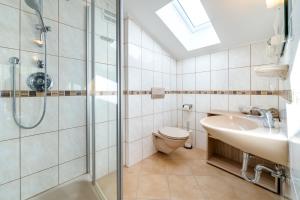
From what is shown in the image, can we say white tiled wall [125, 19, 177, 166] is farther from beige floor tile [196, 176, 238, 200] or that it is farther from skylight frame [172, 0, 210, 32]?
beige floor tile [196, 176, 238, 200]

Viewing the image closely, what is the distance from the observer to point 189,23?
2211mm

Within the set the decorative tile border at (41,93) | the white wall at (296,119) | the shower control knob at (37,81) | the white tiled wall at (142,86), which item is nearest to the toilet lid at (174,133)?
the white tiled wall at (142,86)

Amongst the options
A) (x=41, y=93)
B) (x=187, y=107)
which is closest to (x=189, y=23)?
(x=187, y=107)

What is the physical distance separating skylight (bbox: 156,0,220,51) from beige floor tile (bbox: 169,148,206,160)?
172 cm

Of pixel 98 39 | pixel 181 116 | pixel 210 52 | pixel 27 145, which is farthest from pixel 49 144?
pixel 210 52

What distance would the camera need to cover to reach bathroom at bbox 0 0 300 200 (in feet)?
3.24

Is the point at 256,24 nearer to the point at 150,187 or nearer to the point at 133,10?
the point at 133,10

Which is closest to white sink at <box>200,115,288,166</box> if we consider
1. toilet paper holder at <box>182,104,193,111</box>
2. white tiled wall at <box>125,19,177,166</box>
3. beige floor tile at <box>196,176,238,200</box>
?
beige floor tile at <box>196,176,238,200</box>

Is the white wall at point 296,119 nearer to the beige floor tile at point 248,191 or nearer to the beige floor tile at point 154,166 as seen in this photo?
the beige floor tile at point 248,191

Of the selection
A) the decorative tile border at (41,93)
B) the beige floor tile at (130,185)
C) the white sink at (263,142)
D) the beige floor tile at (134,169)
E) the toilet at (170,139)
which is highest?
the decorative tile border at (41,93)

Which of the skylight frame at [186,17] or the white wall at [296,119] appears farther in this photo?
the skylight frame at [186,17]

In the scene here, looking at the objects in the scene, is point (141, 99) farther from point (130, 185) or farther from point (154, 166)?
point (130, 185)

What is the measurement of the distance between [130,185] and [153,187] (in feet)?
0.84

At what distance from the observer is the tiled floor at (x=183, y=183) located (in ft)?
4.57
